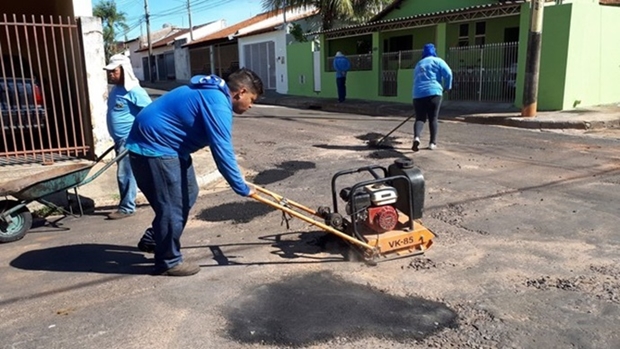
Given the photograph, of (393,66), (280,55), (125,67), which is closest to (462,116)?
(393,66)

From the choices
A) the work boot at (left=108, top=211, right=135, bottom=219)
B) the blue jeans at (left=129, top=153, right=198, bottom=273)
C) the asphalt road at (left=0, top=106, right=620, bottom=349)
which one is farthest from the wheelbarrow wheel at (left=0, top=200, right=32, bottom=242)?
the blue jeans at (left=129, top=153, right=198, bottom=273)

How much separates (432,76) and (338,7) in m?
14.2

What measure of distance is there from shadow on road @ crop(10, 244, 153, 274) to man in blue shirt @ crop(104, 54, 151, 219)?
993 mm

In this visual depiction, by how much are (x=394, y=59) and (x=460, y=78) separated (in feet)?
9.98

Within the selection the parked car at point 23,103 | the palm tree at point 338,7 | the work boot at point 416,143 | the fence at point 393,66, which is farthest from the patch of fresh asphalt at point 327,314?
the palm tree at point 338,7

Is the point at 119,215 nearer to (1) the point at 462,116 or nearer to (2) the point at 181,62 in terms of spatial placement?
(1) the point at 462,116

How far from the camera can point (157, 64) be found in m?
47.4

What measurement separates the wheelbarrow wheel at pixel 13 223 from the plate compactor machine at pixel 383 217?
265cm

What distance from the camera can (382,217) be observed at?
4266mm

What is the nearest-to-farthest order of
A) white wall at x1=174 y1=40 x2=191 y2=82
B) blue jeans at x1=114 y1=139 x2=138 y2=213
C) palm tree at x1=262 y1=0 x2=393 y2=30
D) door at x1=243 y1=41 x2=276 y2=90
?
blue jeans at x1=114 y1=139 x2=138 y2=213, palm tree at x1=262 y1=0 x2=393 y2=30, door at x1=243 y1=41 x2=276 y2=90, white wall at x1=174 y1=40 x2=191 y2=82

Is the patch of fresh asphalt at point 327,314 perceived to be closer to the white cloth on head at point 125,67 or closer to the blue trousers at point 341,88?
the white cloth on head at point 125,67

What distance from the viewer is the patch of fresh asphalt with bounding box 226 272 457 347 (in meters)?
3.28

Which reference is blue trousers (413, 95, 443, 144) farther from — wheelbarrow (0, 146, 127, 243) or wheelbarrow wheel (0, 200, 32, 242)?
wheelbarrow wheel (0, 200, 32, 242)

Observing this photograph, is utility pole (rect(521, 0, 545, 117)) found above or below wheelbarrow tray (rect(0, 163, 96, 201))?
above
